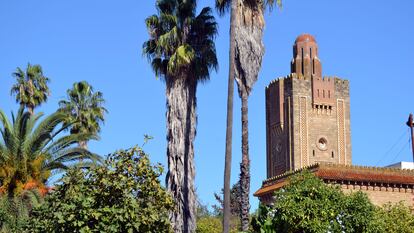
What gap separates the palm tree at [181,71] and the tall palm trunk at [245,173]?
2.69 meters

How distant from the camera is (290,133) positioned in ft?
260

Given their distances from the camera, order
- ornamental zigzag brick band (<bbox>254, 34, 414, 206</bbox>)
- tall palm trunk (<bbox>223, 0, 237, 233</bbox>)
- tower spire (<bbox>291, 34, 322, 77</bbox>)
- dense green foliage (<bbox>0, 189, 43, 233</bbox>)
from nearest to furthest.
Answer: tall palm trunk (<bbox>223, 0, 237, 233</bbox>), dense green foliage (<bbox>0, 189, 43, 233</bbox>), ornamental zigzag brick band (<bbox>254, 34, 414, 206</bbox>), tower spire (<bbox>291, 34, 322, 77</bbox>)

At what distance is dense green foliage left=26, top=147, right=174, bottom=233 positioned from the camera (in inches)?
613

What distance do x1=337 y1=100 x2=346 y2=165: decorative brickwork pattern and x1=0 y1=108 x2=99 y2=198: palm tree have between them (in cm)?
5989

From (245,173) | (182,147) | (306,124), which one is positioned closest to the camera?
(245,173)

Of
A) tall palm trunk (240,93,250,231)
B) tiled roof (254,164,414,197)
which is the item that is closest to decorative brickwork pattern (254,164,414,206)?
tiled roof (254,164,414,197)

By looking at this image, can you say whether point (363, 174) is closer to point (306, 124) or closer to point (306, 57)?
point (306, 124)

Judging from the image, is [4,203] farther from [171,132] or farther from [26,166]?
[171,132]

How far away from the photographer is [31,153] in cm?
2236

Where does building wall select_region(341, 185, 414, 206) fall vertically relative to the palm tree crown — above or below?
below

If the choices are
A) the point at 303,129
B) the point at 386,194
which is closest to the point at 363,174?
the point at 386,194

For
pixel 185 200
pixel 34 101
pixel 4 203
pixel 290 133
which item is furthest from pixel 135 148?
pixel 290 133

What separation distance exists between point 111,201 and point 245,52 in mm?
8312

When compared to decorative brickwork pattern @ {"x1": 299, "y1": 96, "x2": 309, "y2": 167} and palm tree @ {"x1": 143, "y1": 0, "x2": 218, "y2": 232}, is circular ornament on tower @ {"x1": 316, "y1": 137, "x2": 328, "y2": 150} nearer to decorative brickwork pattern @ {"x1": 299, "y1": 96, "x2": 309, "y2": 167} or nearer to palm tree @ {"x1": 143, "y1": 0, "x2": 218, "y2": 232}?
decorative brickwork pattern @ {"x1": 299, "y1": 96, "x2": 309, "y2": 167}
